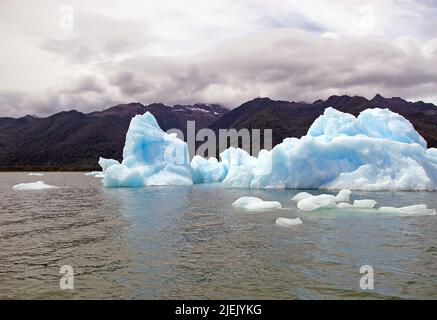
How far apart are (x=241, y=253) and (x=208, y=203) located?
45.7 feet

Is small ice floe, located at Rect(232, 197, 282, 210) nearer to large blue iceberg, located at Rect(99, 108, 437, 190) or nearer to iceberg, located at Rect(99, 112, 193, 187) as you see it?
large blue iceberg, located at Rect(99, 108, 437, 190)

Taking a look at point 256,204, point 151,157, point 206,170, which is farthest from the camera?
point 206,170

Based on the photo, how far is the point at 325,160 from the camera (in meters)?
35.9

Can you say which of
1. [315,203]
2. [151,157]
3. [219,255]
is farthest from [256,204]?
[151,157]

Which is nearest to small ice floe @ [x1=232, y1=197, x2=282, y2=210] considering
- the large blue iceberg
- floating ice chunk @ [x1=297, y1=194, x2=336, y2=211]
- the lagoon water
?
floating ice chunk @ [x1=297, y1=194, x2=336, y2=211]

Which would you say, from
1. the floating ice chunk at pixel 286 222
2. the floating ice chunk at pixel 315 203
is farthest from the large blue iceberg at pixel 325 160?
the floating ice chunk at pixel 286 222

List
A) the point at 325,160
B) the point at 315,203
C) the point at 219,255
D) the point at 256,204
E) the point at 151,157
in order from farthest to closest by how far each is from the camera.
A: 1. the point at 151,157
2. the point at 325,160
3. the point at 256,204
4. the point at 315,203
5. the point at 219,255

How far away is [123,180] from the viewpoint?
42969 mm

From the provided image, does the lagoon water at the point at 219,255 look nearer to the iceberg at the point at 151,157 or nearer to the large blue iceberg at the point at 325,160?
the large blue iceberg at the point at 325,160

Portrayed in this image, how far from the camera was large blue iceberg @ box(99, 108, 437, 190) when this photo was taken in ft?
113

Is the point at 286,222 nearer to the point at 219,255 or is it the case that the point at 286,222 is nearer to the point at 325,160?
the point at 219,255

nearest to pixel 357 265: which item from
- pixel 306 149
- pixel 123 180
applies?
pixel 306 149

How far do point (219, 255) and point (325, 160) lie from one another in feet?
85.1

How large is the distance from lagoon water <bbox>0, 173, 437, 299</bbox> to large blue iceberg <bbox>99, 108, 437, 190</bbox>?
1540 cm
